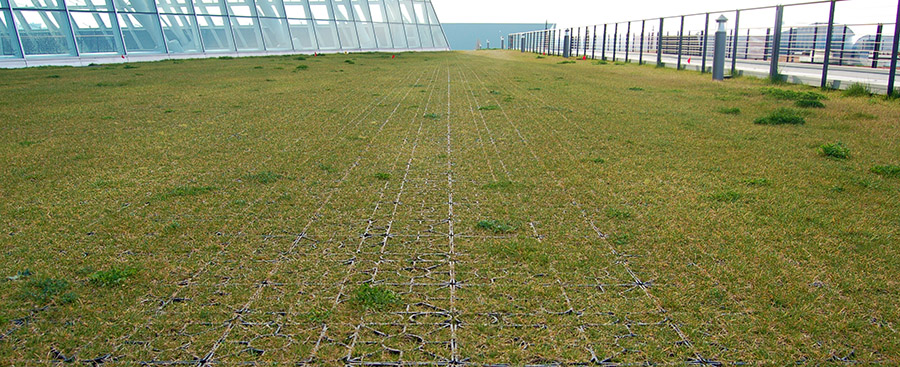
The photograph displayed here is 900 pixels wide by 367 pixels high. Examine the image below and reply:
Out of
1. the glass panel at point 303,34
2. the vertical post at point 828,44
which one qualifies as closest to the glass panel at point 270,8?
the glass panel at point 303,34

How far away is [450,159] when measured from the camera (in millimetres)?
5723

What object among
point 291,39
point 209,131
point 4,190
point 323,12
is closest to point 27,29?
point 291,39

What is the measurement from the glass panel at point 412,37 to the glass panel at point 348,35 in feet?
17.3

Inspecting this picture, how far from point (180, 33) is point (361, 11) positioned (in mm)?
13772

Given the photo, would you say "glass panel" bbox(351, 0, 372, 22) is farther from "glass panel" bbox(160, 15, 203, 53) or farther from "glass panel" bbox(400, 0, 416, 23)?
"glass panel" bbox(160, 15, 203, 53)

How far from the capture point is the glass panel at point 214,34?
28438 millimetres

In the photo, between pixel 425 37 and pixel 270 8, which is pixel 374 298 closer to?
pixel 270 8

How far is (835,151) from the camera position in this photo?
18.8ft

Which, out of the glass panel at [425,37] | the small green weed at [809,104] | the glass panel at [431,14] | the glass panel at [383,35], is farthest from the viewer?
the glass panel at [431,14]

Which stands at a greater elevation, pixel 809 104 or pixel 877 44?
pixel 877 44

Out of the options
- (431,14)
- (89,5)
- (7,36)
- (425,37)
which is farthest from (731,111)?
(431,14)

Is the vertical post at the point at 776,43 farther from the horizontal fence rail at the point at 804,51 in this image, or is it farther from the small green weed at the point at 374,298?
the small green weed at the point at 374,298

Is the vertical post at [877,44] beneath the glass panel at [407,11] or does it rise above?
beneath

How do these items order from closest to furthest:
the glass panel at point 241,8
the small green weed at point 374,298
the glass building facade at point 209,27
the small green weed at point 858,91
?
the small green weed at point 374,298, the small green weed at point 858,91, the glass building facade at point 209,27, the glass panel at point 241,8
